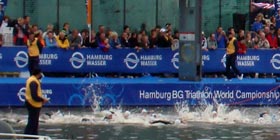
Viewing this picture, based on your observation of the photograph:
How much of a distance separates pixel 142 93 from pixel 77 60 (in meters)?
5.20

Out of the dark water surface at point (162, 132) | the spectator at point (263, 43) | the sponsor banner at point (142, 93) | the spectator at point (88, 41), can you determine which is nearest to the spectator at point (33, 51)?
the sponsor banner at point (142, 93)

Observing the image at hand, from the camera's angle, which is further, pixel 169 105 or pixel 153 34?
pixel 153 34

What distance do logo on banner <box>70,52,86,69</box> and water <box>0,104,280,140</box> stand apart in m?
5.52

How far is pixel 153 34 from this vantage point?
33.3 metres

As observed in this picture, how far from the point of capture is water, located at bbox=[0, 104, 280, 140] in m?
20.6

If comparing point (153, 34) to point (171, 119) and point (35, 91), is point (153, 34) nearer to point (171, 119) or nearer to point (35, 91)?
point (171, 119)

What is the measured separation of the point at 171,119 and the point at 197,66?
22.0ft

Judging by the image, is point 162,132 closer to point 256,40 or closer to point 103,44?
point 103,44

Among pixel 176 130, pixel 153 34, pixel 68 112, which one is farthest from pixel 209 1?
pixel 176 130

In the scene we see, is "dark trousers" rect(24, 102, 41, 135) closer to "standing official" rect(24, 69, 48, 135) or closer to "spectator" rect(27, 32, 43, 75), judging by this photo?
"standing official" rect(24, 69, 48, 135)

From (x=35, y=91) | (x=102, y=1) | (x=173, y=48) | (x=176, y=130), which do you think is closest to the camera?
(x=35, y=91)

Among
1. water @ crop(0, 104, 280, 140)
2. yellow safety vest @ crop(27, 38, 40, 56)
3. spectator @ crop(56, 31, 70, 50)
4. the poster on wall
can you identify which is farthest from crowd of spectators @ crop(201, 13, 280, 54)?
the poster on wall

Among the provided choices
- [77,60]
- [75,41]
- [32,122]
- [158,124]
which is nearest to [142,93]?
[158,124]

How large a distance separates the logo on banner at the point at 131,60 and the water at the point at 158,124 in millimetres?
5346
